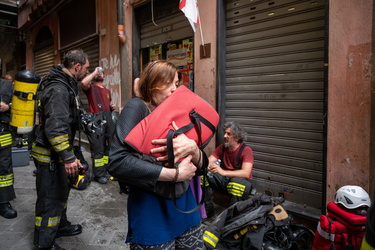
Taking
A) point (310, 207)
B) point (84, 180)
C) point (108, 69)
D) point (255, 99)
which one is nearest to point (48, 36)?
point (108, 69)

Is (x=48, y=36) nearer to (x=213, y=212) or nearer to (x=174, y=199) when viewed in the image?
(x=213, y=212)

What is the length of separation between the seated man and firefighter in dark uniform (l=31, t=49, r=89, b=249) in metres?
1.84

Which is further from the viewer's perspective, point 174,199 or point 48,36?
point 48,36

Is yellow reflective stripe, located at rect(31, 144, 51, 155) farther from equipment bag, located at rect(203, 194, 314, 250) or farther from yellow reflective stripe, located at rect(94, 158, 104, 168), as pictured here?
yellow reflective stripe, located at rect(94, 158, 104, 168)

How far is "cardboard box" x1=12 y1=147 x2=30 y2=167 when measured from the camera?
6.81 meters

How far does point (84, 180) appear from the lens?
174 inches

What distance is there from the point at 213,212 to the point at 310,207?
1303mm

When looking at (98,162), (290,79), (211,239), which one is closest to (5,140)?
(98,162)

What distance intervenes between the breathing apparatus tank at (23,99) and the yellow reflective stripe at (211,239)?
2.74 meters

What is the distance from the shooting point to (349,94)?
299cm

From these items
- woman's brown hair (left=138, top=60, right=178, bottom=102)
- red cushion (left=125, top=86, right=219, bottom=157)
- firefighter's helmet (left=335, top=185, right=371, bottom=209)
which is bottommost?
firefighter's helmet (left=335, top=185, right=371, bottom=209)

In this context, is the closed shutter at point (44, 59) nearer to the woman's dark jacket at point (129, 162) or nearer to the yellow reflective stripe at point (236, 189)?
the yellow reflective stripe at point (236, 189)

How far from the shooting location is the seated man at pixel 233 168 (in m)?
3.68

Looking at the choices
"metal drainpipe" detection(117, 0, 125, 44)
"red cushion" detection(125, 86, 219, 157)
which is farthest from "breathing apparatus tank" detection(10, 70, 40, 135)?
"metal drainpipe" detection(117, 0, 125, 44)
